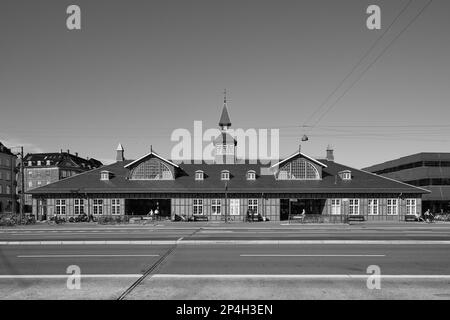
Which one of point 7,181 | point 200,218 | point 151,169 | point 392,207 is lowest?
point 200,218

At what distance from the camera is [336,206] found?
44.0 meters

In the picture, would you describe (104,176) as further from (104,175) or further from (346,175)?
(346,175)

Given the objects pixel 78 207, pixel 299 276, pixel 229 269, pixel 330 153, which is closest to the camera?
pixel 299 276

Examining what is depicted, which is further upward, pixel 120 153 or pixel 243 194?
pixel 120 153

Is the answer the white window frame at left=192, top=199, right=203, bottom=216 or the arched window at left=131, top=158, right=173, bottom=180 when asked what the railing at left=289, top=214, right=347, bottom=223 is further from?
the arched window at left=131, top=158, right=173, bottom=180

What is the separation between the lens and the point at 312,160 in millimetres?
47562

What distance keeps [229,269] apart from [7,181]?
92.9 meters

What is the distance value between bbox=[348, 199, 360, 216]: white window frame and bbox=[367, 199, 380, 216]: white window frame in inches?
56.7

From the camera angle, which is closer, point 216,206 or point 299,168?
point 216,206

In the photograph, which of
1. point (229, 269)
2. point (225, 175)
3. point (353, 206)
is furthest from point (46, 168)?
point (229, 269)

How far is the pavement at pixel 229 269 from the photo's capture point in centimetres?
898
